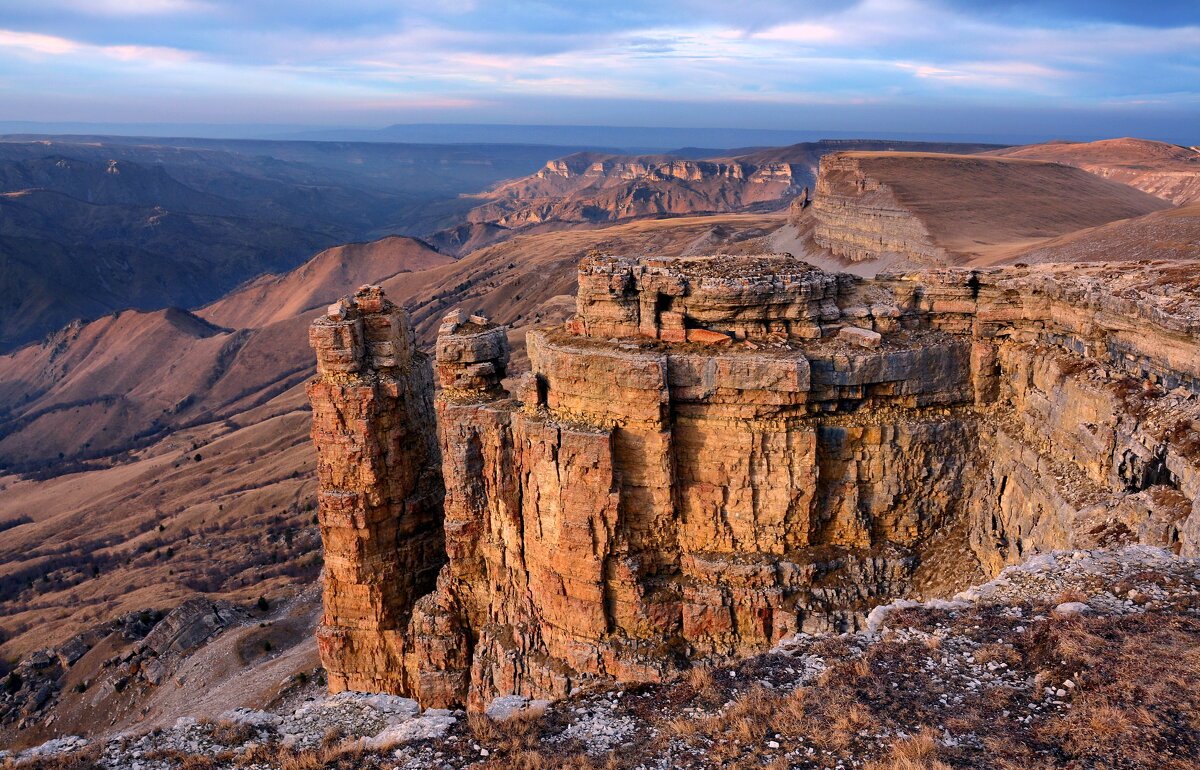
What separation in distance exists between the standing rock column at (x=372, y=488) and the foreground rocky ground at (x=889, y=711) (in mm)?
9861

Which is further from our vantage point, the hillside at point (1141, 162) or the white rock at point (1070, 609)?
the hillside at point (1141, 162)

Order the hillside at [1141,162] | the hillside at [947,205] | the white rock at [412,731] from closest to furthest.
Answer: the white rock at [412,731] < the hillside at [947,205] < the hillside at [1141,162]

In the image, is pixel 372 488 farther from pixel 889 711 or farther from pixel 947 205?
pixel 947 205

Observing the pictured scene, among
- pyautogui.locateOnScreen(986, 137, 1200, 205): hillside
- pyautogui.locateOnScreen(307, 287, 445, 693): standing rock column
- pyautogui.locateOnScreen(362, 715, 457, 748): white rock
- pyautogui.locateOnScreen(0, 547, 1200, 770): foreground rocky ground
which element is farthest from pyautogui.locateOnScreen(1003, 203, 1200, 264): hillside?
pyautogui.locateOnScreen(986, 137, 1200, 205): hillside

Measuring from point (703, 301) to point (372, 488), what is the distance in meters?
11.7

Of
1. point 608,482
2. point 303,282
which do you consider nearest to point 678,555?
point 608,482

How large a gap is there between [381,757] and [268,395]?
98.3 m

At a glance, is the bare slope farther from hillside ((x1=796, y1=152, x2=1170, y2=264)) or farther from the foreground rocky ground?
the foreground rocky ground

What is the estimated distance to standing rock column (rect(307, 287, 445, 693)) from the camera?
870 inches

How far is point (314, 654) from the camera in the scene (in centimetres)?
2916

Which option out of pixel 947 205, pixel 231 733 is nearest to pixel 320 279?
pixel 947 205

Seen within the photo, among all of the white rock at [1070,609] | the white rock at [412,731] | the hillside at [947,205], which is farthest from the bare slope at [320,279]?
the white rock at [1070,609]

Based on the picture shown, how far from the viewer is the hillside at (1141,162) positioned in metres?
102

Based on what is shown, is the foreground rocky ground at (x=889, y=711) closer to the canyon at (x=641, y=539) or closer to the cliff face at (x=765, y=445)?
the canyon at (x=641, y=539)
